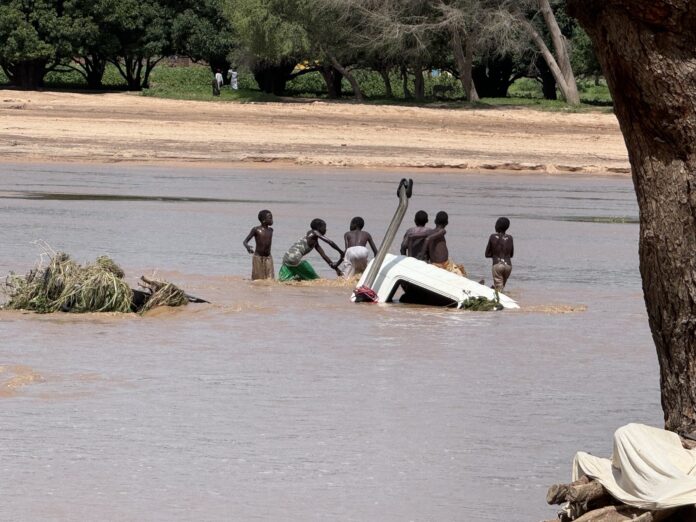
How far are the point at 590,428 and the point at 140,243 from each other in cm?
1150

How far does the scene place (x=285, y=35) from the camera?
42.4 meters

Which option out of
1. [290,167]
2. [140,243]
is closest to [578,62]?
[290,167]

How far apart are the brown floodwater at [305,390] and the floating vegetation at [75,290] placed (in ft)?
0.66

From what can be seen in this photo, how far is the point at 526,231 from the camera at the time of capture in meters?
22.5

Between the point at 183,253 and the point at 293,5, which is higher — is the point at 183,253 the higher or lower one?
the lower one

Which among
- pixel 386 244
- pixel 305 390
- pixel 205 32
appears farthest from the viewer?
pixel 205 32

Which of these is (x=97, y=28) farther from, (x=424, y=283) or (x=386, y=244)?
(x=386, y=244)

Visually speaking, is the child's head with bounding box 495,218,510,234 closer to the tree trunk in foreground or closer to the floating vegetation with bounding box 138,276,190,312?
the floating vegetation with bounding box 138,276,190,312

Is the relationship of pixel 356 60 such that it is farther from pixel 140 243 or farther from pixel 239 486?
pixel 239 486

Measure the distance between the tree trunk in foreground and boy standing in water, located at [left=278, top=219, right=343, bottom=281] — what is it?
9.95 metres

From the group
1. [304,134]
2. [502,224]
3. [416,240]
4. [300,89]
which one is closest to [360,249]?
[416,240]

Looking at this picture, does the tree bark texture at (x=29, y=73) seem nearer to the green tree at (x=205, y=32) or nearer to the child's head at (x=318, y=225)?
the green tree at (x=205, y=32)

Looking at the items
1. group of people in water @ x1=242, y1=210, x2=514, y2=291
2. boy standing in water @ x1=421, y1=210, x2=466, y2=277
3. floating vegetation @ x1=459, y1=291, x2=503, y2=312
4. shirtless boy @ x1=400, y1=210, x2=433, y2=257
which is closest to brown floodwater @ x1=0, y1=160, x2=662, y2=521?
floating vegetation @ x1=459, y1=291, x2=503, y2=312

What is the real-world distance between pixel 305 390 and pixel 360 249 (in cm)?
538
